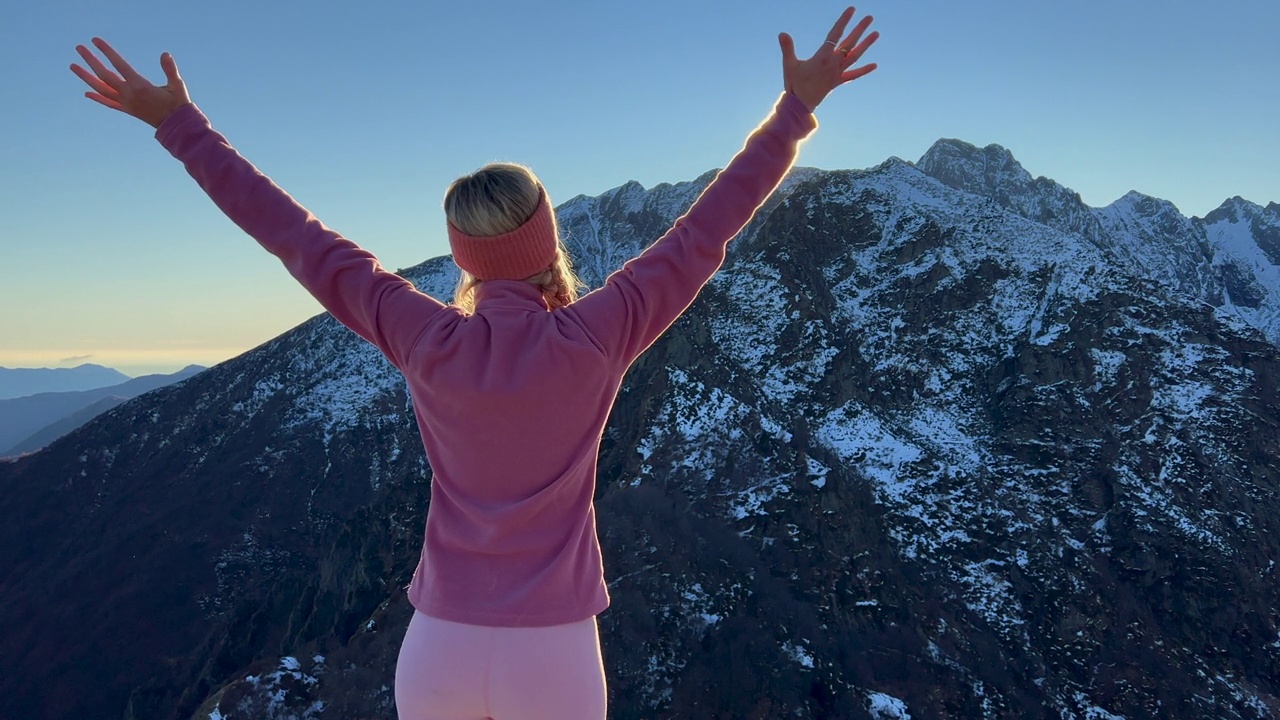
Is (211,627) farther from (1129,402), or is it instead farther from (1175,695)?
(1129,402)

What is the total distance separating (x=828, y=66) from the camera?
234cm

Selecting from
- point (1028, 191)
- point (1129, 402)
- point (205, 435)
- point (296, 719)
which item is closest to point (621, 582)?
point (296, 719)

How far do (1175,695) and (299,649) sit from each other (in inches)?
1730

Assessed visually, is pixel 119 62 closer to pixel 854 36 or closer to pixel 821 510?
pixel 854 36

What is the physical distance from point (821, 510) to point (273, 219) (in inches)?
1559

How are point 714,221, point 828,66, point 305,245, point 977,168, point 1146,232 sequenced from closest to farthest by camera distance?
point 305,245
point 714,221
point 828,66
point 977,168
point 1146,232

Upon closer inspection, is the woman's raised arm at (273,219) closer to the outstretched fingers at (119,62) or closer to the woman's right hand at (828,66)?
the outstretched fingers at (119,62)

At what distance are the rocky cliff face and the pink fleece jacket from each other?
26313 mm

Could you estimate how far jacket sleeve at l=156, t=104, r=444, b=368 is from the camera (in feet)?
6.40

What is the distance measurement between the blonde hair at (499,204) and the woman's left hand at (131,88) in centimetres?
98

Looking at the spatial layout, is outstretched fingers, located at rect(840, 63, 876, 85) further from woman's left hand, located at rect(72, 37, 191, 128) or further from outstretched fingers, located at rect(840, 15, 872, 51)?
woman's left hand, located at rect(72, 37, 191, 128)

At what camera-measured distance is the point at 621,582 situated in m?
35.3

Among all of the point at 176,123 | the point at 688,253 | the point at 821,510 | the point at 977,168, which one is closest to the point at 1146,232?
the point at 977,168

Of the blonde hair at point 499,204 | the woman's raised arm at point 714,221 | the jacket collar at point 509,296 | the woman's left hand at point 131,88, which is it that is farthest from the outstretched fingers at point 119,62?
the woman's raised arm at point 714,221
